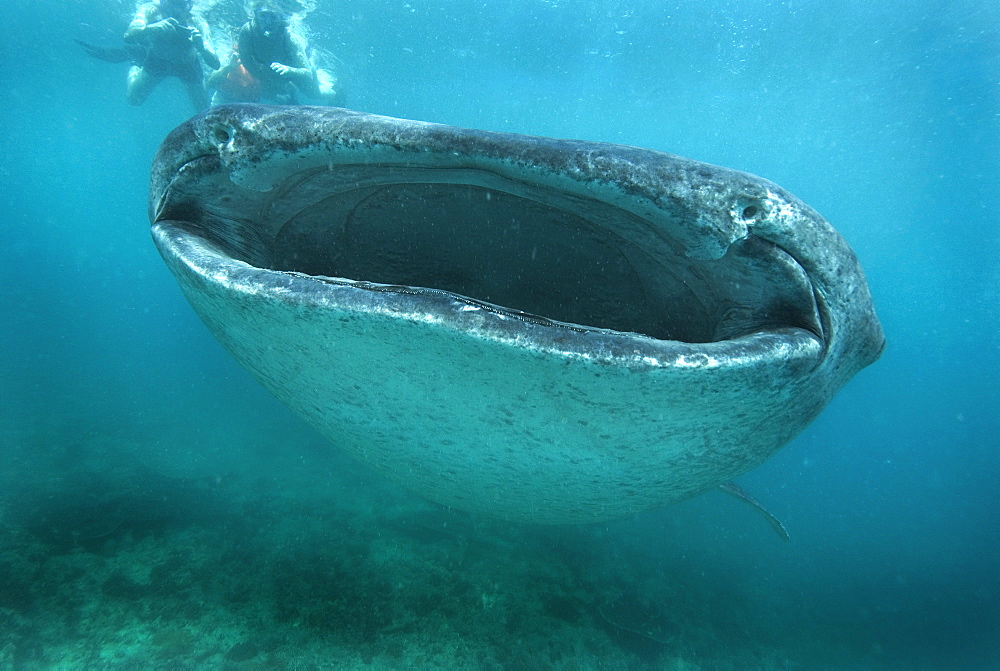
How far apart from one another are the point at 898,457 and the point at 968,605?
137 ft

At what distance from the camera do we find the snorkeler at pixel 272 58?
46.0 feet

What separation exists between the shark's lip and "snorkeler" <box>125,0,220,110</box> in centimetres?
1840

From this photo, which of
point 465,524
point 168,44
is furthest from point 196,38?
point 465,524

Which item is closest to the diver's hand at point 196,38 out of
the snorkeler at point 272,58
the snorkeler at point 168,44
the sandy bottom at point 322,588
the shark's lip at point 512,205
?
the snorkeler at point 168,44

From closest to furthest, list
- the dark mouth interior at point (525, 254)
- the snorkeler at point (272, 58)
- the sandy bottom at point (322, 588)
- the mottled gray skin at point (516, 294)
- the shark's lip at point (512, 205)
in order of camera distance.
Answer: the mottled gray skin at point (516, 294), the shark's lip at point (512, 205), the dark mouth interior at point (525, 254), the sandy bottom at point (322, 588), the snorkeler at point (272, 58)

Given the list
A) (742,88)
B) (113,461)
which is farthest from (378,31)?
(113,461)

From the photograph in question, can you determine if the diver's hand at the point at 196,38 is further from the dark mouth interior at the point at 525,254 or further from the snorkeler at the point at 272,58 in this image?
the dark mouth interior at the point at 525,254

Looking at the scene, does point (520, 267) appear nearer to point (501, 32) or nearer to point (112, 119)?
point (501, 32)

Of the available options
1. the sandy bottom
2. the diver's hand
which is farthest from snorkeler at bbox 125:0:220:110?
the sandy bottom

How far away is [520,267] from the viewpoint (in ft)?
6.78

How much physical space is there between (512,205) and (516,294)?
0.48 metres

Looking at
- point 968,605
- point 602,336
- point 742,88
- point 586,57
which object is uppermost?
point 742,88

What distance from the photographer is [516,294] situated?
2158 millimetres

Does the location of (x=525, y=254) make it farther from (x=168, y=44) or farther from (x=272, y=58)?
(x=168, y=44)
